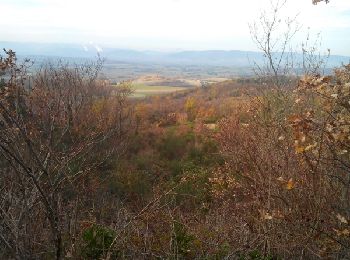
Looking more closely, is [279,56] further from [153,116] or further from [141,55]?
[141,55]

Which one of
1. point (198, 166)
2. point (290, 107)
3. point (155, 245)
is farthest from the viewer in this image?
point (198, 166)

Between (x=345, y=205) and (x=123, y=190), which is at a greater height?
(x=345, y=205)

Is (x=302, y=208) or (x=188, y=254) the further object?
(x=188, y=254)

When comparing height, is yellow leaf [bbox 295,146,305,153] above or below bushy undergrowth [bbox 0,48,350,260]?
above

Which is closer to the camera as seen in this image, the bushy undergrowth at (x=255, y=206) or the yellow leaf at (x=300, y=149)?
the yellow leaf at (x=300, y=149)

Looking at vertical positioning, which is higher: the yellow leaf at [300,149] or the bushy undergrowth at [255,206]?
the yellow leaf at [300,149]

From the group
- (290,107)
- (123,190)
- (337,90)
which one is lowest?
(123,190)

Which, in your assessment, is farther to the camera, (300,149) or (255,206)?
(255,206)

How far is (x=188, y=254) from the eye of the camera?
6.66m

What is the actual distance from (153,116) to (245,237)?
1034 inches

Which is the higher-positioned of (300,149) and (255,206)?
(300,149)

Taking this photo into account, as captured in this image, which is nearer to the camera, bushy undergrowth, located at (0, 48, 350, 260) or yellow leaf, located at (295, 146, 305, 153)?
yellow leaf, located at (295, 146, 305, 153)

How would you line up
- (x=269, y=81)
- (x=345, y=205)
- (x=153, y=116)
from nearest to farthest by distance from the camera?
1. (x=345, y=205)
2. (x=269, y=81)
3. (x=153, y=116)

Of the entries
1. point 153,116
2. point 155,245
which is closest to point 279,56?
point 155,245
